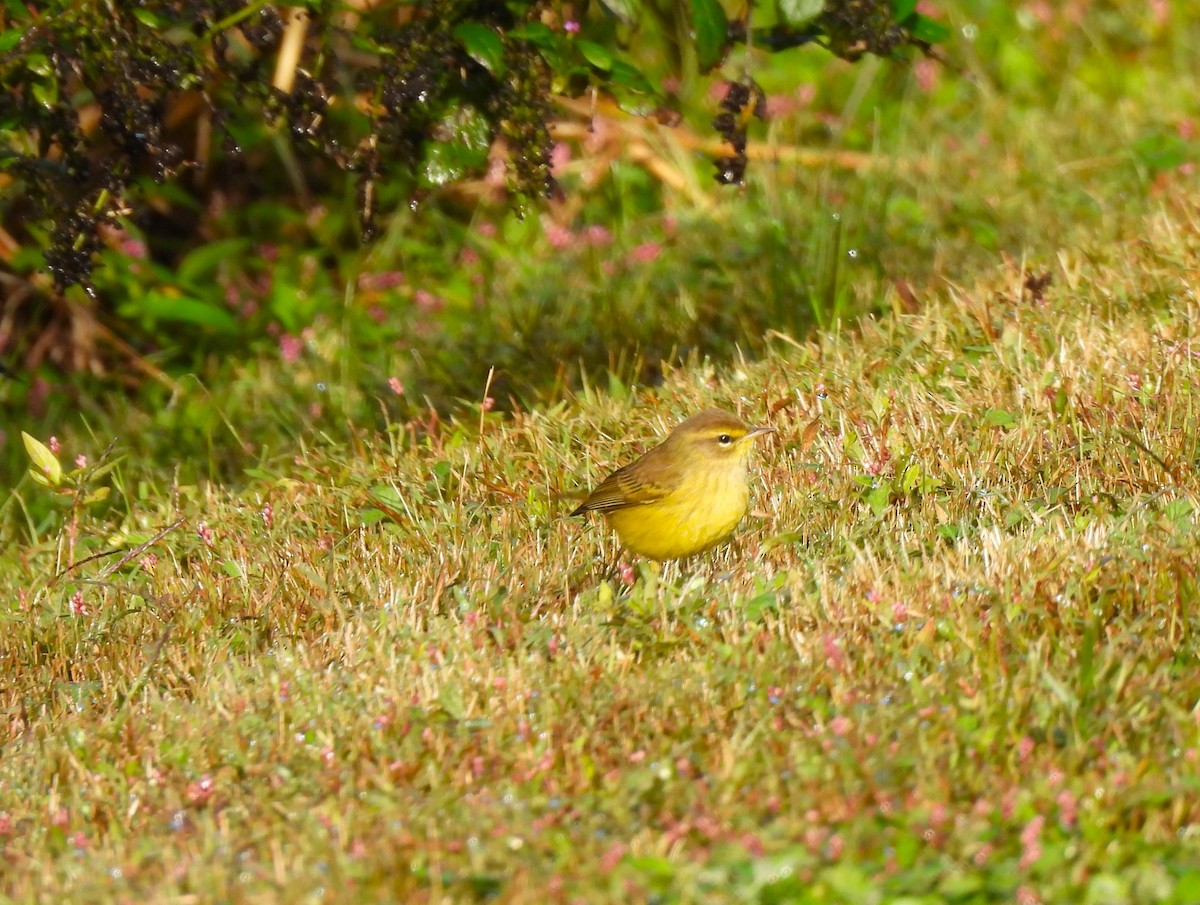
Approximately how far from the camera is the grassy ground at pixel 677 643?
353 cm

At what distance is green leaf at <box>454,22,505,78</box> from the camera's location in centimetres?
514

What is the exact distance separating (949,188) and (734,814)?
611 cm

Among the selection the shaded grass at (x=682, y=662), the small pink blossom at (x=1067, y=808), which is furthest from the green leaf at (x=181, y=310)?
the small pink blossom at (x=1067, y=808)

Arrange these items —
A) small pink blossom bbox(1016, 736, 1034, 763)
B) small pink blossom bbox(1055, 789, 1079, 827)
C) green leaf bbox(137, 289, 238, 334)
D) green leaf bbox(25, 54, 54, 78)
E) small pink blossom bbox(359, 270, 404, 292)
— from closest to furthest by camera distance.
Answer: small pink blossom bbox(1055, 789, 1079, 827) → small pink blossom bbox(1016, 736, 1034, 763) → green leaf bbox(25, 54, 54, 78) → green leaf bbox(137, 289, 238, 334) → small pink blossom bbox(359, 270, 404, 292)

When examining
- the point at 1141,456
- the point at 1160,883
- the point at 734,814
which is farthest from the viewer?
the point at 1141,456

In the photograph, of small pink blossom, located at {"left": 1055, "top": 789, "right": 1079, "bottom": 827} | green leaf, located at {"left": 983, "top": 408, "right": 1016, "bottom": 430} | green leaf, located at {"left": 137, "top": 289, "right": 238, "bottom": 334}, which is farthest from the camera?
green leaf, located at {"left": 137, "top": 289, "right": 238, "bottom": 334}

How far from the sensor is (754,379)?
6.54 meters

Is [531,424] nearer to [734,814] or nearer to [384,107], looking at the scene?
[384,107]

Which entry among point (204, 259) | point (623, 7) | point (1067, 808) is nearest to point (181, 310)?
point (204, 259)

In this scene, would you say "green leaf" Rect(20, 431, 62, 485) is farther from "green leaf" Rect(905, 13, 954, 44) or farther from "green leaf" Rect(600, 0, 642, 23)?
"green leaf" Rect(905, 13, 954, 44)

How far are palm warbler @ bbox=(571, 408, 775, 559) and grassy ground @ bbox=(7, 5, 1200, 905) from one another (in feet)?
0.51

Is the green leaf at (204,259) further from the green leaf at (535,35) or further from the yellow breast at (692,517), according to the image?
the yellow breast at (692,517)

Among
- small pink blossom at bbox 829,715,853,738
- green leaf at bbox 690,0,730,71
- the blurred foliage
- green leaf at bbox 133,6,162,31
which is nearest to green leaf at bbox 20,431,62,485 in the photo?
the blurred foliage

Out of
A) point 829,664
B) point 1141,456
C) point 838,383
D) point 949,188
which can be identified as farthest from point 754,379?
point 949,188
